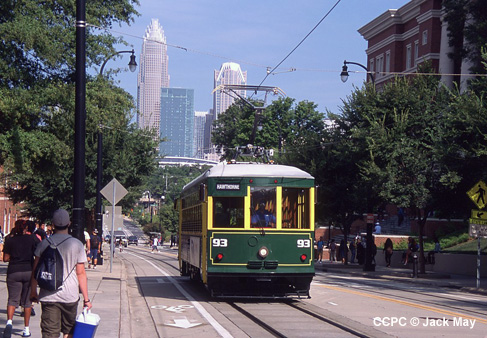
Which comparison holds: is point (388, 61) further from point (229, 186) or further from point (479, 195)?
point (229, 186)

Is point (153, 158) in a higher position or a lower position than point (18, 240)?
higher

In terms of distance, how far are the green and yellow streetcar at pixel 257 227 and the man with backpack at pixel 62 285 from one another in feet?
29.8

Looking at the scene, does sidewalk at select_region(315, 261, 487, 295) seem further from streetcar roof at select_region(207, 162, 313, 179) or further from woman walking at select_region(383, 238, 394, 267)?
streetcar roof at select_region(207, 162, 313, 179)

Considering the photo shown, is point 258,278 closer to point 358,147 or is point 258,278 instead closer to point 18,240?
point 18,240

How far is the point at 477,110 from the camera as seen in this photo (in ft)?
87.5

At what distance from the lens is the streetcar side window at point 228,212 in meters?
17.1

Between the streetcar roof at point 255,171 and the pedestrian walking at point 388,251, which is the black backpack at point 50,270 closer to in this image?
the streetcar roof at point 255,171

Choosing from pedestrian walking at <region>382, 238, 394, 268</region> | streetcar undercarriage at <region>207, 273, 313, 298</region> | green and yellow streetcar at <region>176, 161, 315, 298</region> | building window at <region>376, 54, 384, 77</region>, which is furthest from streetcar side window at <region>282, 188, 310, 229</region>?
building window at <region>376, 54, 384, 77</region>

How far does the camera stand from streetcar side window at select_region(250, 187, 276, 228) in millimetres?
17141

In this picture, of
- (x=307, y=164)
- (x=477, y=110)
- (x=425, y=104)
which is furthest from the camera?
(x=307, y=164)

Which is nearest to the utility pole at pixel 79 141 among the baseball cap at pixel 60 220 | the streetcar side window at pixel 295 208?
the streetcar side window at pixel 295 208

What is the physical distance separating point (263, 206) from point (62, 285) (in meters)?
9.94

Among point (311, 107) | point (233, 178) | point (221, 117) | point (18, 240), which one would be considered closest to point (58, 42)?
point (233, 178)

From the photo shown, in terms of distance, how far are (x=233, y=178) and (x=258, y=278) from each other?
7.71 feet
